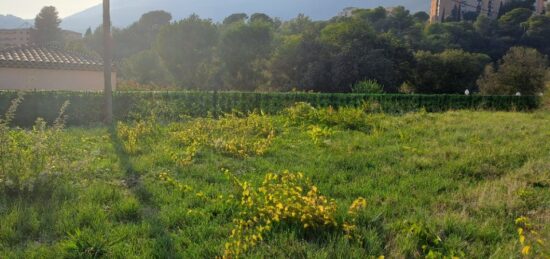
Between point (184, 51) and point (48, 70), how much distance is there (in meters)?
22.9

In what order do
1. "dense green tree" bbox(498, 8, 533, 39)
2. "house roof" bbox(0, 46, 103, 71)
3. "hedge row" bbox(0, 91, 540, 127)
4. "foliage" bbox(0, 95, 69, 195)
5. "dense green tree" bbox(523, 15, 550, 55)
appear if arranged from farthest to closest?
"dense green tree" bbox(498, 8, 533, 39) < "dense green tree" bbox(523, 15, 550, 55) < "house roof" bbox(0, 46, 103, 71) < "hedge row" bbox(0, 91, 540, 127) < "foliage" bbox(0, 95, 69, 195)

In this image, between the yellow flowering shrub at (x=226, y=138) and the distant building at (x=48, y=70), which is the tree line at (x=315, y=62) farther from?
the yellow flowering shrub at (x=226, y=138)

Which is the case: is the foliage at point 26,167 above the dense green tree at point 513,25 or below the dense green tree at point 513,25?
below

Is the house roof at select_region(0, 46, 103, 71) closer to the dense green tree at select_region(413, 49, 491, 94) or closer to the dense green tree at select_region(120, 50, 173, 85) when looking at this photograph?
the dense green tree at select_region(120, 50, 173, 85)

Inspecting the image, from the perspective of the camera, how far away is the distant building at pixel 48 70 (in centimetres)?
1521

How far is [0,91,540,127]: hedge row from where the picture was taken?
11.8 meters

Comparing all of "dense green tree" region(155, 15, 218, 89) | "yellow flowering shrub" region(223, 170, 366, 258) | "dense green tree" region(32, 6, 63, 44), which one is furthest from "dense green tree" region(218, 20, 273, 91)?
"dense green tree" region(32, 6, 63, 44)

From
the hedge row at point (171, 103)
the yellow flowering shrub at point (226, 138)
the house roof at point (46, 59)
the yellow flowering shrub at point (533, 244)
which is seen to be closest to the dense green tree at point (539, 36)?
the hedge row at point (171, 103)

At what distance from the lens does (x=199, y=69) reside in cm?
3781

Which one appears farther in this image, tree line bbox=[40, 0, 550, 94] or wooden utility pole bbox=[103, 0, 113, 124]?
tree line bbox=[40, 0, 550, 94]

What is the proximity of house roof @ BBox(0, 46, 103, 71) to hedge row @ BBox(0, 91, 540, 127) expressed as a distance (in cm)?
449

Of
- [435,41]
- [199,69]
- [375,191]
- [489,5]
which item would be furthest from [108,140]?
[489,5]

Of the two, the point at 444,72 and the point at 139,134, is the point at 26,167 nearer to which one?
the point at 139,134

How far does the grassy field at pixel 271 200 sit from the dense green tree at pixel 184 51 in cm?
3096
